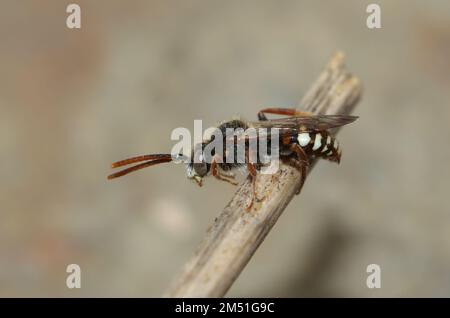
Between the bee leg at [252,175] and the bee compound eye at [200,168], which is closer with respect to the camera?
the bee leg at [252,175]

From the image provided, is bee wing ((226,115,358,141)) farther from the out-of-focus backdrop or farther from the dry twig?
the out-of-focus backdrop

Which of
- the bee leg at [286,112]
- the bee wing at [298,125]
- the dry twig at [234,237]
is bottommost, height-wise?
the dry twig at [234,237]

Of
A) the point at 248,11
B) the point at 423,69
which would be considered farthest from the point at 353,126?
the point at 248,11

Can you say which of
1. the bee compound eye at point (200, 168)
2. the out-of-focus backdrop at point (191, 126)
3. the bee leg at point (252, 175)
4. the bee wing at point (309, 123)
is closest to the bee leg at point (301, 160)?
the bee wing at point (309, 123)

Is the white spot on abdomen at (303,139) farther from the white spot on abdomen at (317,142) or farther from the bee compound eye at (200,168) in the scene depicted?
the bee compound eye at (200,168)

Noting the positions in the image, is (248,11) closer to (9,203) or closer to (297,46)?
(297,46)

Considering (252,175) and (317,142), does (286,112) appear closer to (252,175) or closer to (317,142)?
(317,142)
